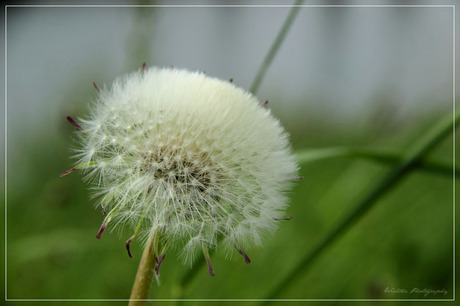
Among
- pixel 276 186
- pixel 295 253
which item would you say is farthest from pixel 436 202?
pixel 276 186

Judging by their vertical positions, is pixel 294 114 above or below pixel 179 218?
above

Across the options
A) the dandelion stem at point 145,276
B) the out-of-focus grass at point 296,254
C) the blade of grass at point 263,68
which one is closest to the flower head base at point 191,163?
the dandelion stem at point 145,276

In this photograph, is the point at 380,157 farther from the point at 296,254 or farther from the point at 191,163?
the point at 296,254

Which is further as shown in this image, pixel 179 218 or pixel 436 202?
pixel 436 202

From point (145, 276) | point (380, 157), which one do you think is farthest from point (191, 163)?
point (380, 157)

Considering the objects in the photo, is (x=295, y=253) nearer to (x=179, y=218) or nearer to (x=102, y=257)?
(x=102, y=257)

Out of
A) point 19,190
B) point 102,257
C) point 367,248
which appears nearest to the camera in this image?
point 367,248

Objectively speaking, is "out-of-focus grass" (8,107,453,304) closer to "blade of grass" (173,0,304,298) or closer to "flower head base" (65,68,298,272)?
"blade of grass" (173,0,304,298)

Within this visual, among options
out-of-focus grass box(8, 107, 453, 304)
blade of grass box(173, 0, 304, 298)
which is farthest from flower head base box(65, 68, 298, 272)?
out-of-focus grass box(8, 107, 453, 304)
